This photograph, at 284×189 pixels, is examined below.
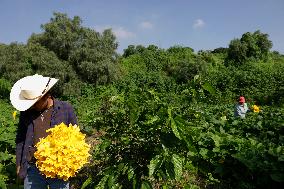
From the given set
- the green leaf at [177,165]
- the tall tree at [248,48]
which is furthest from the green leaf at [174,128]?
the tall tree at [248,48]

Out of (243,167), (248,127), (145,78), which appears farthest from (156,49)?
(243,167)

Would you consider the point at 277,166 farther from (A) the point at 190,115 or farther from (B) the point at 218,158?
(A) the point at 190,115

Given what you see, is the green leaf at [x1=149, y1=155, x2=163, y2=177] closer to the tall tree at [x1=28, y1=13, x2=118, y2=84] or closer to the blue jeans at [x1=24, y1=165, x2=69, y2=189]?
the blue jeans at [x1=24, y1=165, x2=69, y2=189]

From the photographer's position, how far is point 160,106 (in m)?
4.02

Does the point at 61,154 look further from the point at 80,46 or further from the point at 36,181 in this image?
the point at 80,46

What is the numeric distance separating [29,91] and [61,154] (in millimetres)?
1015

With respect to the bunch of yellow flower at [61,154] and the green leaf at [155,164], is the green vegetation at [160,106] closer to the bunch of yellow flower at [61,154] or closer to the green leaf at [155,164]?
the green leaf at [155,164]

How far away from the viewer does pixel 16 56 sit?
30.2 metres

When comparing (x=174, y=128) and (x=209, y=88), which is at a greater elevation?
(x=209, y=88)

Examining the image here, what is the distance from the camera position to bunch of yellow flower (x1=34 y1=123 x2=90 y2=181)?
11.2 ft

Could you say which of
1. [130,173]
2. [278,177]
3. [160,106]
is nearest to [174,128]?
[160,106]

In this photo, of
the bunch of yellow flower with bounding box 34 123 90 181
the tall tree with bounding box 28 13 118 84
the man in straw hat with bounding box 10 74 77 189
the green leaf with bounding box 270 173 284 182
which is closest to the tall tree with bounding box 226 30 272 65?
the tall tree with bounding box 28 13 118 84

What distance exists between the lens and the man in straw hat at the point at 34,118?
424 centimetres

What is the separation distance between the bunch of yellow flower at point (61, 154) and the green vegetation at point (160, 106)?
0.59 m
